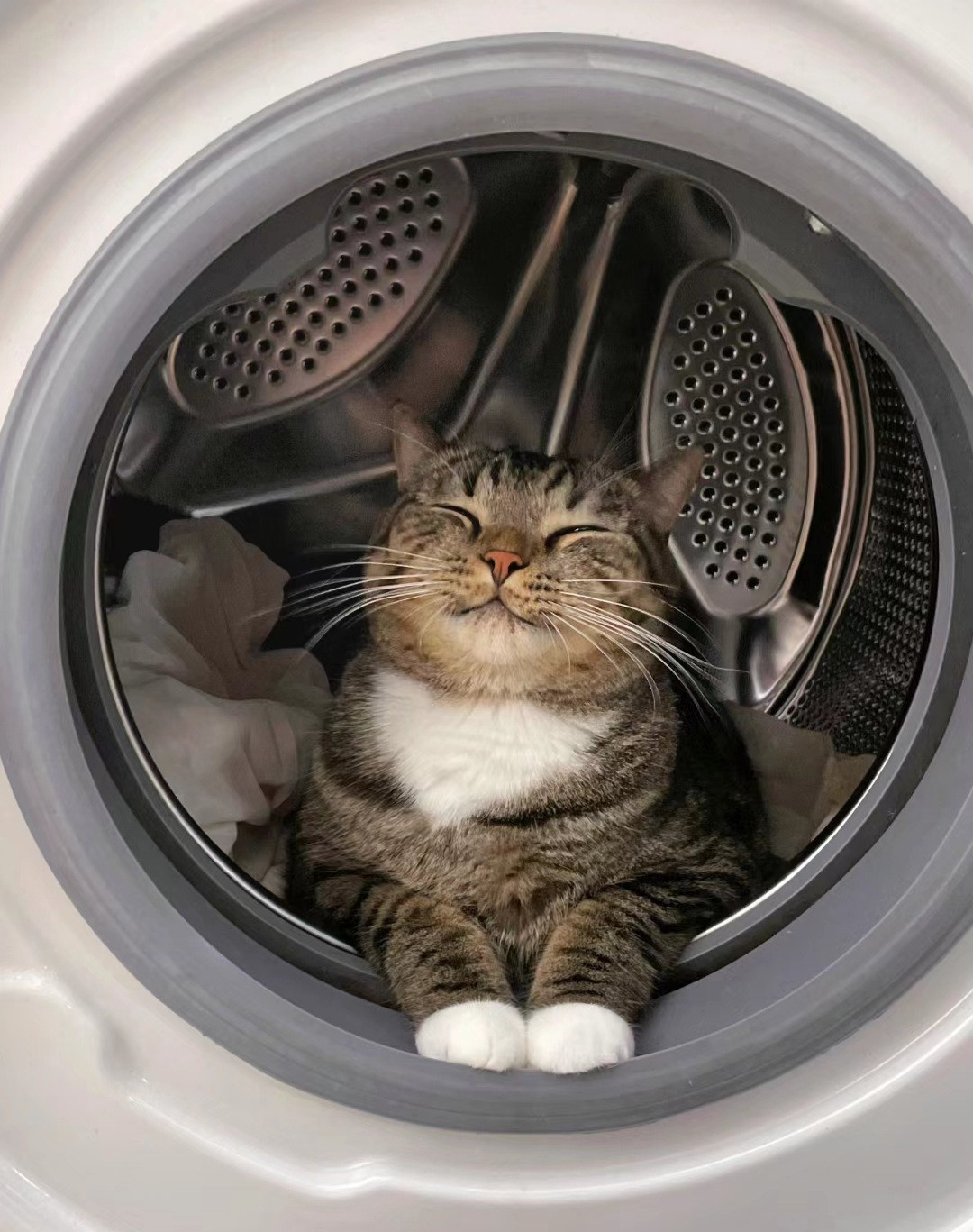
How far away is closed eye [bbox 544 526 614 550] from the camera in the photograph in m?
1.30

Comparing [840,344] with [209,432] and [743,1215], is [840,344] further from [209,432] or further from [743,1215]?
[743,1215]

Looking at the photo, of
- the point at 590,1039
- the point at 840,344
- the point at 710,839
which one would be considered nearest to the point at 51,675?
the point at 590,1039

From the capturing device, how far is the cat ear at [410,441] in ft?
4.38

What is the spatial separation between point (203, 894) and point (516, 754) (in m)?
0.38

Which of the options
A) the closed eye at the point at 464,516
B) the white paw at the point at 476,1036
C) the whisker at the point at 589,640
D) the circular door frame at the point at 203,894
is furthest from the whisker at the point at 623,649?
the white paw at the point at 476,1036

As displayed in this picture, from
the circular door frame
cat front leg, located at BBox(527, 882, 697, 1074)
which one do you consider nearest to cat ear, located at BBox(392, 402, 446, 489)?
the circular door frame

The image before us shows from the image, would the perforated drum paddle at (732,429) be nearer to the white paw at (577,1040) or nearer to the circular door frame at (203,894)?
the circular door frame at (203,894)

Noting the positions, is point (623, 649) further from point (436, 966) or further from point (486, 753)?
point (436, 966)

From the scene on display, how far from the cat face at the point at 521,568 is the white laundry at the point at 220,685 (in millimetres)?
216

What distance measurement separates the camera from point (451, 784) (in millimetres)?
1297

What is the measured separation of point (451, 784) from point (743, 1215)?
1.70 ft

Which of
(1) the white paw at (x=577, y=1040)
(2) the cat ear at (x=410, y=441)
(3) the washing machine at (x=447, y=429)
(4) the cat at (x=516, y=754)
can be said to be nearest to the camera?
(3) the washing machine at (x=447, y=429)

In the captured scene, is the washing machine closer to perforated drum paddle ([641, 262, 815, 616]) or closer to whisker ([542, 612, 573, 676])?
perforated drum paddle ([641, 262, 815, 616])

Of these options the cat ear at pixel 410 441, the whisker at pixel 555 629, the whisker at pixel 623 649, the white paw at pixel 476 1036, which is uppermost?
the cat ear at pixel 410 441
